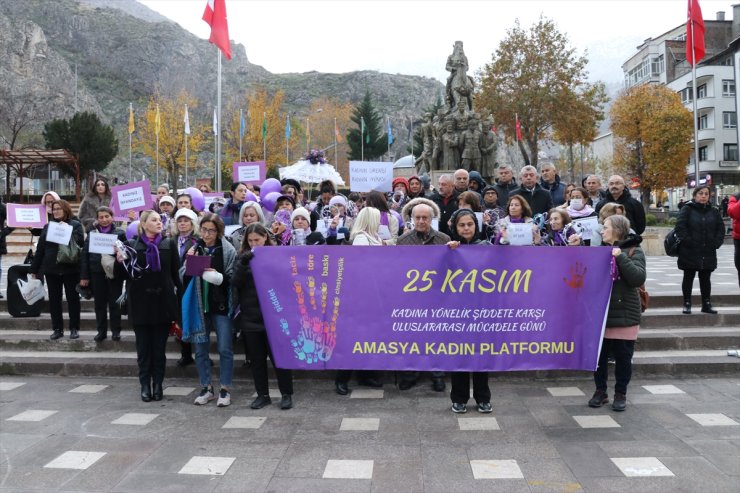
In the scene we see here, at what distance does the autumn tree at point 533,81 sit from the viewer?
35406 millimetres

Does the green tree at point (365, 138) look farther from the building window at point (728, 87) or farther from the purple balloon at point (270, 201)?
the purple balloon at point (270, 201)

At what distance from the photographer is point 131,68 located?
393ft

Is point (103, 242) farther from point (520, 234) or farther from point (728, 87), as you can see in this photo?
point (728, 87)

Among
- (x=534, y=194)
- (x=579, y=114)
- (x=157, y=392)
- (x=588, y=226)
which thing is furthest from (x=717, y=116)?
(x=157, y=392)

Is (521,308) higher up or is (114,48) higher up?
(114,48)

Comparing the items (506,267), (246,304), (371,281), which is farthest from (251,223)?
(506,267)

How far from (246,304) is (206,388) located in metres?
1.05

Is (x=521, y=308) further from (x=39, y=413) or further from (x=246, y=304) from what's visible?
(x=39, y=413)

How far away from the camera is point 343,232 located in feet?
21.7

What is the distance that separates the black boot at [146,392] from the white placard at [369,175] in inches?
171

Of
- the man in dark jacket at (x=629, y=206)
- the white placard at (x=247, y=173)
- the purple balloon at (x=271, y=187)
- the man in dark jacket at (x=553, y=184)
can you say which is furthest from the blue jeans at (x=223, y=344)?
the white placard at (x=247, y=173)

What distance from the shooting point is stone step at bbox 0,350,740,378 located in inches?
261

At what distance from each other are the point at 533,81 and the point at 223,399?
33679 millimetres

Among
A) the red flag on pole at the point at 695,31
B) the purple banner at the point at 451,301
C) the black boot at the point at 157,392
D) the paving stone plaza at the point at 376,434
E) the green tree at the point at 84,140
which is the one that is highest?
the green tree at the point at 84,140
